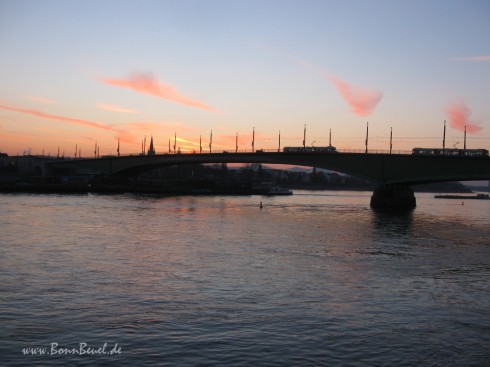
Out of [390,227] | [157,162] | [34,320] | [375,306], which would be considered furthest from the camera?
[157,162]

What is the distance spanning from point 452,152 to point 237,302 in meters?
66.6

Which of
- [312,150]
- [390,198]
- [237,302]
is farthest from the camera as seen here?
[312,150]

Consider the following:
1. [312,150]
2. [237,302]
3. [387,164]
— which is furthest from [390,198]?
[237,302]

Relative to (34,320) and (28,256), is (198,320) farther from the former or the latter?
(28,256)

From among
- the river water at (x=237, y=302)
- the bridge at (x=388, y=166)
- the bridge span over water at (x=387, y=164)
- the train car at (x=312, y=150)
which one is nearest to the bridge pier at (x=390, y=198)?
the bridge at (x=388, y=166)

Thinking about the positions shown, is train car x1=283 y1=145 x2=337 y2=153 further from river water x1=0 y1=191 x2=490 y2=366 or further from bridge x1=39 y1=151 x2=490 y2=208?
river water x1=0 y1=191 x2=490 y2=366

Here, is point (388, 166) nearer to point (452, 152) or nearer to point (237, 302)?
point (452, 152)

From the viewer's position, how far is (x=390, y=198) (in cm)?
9194

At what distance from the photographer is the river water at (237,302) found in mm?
15578

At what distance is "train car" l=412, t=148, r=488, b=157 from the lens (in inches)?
3068

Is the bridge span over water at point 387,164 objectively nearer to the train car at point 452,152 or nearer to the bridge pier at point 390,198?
the train car at point 452,152

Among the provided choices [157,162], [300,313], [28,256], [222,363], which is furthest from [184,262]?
[157,162]

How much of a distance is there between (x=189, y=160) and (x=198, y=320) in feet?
324

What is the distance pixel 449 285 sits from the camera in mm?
26375
